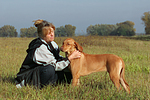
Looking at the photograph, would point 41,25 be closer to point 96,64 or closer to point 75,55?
point 75,55

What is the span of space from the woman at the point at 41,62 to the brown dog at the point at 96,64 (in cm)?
18

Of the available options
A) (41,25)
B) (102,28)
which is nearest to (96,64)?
(41,25)

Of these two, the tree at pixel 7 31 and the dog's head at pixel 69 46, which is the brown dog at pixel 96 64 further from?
the tree at pixel 7 31

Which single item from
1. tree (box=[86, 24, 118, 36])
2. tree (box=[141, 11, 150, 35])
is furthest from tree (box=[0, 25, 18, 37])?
tree (box=[141, 11, 150, 35])

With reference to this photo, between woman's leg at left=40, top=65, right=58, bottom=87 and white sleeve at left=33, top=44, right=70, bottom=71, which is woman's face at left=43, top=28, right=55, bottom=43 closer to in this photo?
white sleeve at left=33, top=44, right=70, bottom=71

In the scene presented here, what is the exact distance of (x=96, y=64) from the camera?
11.5ft

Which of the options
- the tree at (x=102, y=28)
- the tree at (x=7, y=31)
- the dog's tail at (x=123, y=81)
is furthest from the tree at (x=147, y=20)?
the tree at (x=7, y=31)

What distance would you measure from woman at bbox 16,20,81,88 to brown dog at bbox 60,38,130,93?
18cm

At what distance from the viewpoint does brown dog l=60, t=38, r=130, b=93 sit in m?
3.32

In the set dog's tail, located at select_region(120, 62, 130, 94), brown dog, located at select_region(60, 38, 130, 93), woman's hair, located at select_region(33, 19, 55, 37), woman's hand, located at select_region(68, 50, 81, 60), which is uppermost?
woman's hair, located at select_region(33, 19, 55, 37)

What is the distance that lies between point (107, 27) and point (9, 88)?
79.3 m

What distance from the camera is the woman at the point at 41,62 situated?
10.9 feet

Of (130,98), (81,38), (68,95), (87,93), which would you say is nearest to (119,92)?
(130,98)

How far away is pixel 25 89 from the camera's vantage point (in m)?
3.12
